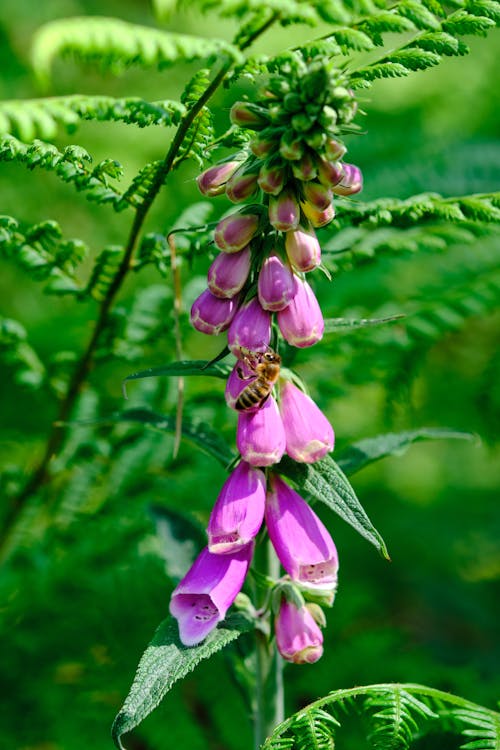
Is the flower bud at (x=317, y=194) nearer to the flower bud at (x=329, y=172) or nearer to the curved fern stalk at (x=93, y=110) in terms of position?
the flower bud at (x=329, y=172)

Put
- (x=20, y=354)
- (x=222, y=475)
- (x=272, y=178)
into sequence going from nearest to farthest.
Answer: (x=272, y=178) → (x=20, y=354) → (x=222, y=475)

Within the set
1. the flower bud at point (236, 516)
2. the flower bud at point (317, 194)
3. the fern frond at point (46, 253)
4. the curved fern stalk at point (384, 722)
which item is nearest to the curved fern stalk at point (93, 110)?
the flower bud at point (317, 194)

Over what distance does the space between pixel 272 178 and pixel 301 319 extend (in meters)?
0.23

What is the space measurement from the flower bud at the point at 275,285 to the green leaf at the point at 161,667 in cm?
54

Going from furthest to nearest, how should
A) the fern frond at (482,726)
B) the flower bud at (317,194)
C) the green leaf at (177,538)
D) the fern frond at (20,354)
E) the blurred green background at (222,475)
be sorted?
the blurred green background at (222,475), the fern frond at (20,354), the green leaf at (177,538), the fern frond at (482,726), the flower bud at (317,194)

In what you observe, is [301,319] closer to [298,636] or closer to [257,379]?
[257,379]

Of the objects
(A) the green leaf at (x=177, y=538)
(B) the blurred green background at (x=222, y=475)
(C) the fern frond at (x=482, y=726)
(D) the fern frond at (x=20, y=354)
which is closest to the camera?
(C) the fern frond at (x=482, y=726)

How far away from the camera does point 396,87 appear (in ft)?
14.1

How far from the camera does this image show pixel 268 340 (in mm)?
1323

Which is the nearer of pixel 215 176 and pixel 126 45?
pixel 126 45

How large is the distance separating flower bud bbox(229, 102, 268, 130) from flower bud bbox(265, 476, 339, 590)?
59 cm

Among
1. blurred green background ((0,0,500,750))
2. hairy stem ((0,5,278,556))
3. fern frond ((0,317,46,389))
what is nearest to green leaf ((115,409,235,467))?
hairy stem ((0,5,278,556))

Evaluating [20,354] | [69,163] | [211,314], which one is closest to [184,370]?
[211,314]

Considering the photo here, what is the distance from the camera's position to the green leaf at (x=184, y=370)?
132cm
